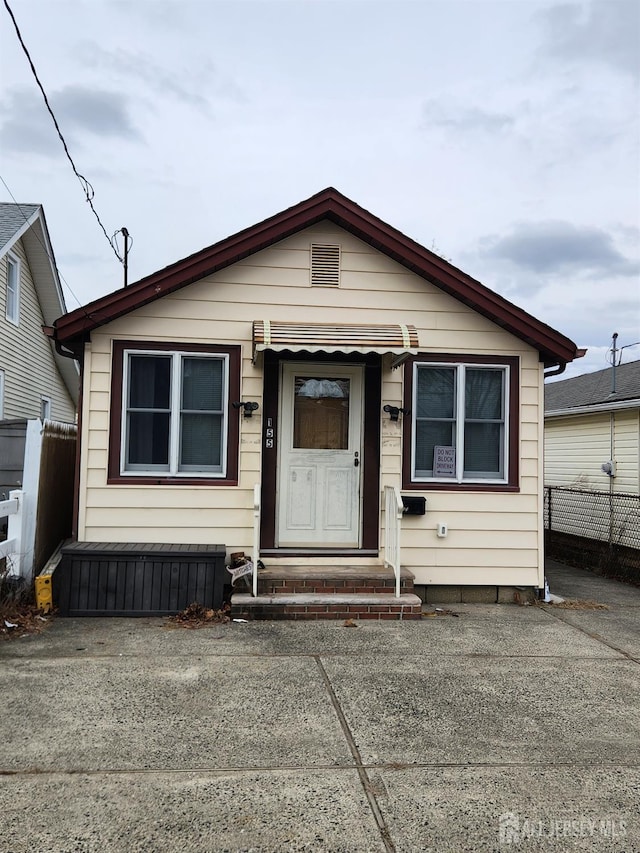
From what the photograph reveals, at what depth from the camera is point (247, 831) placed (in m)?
2.74

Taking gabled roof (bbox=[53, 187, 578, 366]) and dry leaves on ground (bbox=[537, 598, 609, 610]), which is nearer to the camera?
gabled roof (bbox=[53, 187, 578, 366])

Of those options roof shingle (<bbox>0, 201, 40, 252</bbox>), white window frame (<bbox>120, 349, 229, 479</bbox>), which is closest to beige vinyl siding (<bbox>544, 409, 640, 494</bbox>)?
white window frame (<bbox>120, 349, 229, 479</bbox>)

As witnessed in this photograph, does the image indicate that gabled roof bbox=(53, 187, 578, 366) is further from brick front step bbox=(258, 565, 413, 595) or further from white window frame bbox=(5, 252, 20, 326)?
white window frame bbox=(5, 252, 20, 326)

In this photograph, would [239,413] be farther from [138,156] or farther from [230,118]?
[138,156]

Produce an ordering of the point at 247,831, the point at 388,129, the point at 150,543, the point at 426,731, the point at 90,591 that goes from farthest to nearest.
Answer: the point at 388,129 → the point at 150,543 → the point at 90,591 → the point at 426,731 → the point at 247,831

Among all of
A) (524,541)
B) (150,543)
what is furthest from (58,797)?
(524,541)

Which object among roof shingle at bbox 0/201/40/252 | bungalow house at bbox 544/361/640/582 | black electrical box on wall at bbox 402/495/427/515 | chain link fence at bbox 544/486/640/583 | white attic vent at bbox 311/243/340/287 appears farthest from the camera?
roof shingle at bbox 0/201/40/252

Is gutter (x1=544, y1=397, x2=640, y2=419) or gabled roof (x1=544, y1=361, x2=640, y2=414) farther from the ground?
gabled roof (x1=544, y1=361, x2=640, y2=414)

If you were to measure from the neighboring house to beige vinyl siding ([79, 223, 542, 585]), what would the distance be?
16.8ft

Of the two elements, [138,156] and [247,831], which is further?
[138,156]

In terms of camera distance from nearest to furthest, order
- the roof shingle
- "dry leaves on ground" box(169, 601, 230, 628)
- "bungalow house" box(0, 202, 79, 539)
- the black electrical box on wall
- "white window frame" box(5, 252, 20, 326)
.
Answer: "dry leaves on ground" box(169, 601, 230, 628)
the black electrical box on wall
the roof shingle
"bungalow house" box(0, 202, 79, 539)
"white window frame" box(5, 252, 20, 326)

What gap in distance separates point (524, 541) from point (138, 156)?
9.43 metres

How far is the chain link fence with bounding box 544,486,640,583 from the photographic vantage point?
32.5 ft

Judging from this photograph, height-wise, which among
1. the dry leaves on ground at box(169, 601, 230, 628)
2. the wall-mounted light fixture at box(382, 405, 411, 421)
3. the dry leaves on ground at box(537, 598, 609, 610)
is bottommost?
the dry leaves on ground at box(537, 598, 609, 610)
